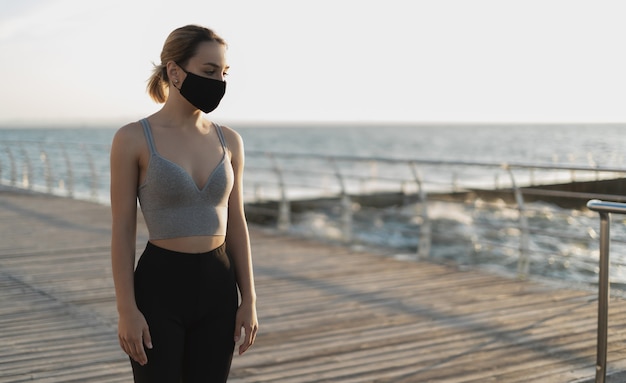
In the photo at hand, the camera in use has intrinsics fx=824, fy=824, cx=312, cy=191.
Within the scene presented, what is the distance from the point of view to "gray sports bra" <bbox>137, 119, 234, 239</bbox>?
64.9 inches

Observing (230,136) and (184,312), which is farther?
(230,136)

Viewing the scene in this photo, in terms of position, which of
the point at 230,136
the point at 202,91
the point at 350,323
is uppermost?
the point at 202,91

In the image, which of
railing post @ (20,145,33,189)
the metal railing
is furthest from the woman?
railing post @ (20,145,33,189)

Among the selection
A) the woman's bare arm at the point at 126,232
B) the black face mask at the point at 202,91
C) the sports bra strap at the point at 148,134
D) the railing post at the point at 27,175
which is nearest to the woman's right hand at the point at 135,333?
the woman's bare arm at the point at 126,232

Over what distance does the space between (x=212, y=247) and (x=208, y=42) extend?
0.42 meters

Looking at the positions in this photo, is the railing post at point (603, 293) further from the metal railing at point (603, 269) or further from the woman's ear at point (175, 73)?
the woman's ear at point (175, 73)

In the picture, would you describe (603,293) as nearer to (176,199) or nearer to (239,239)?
(239,239)

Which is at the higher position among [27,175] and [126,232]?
[126,232]

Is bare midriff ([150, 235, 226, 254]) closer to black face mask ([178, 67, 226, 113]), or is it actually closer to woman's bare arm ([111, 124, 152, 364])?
woman's bare arm ([111, 124, 152, 364])

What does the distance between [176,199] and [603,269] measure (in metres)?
1.51

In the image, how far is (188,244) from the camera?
5.51 feet

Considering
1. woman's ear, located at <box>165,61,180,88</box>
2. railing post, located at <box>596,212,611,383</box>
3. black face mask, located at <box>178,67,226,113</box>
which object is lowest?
railing post, located at <box>596,212,611,383</box>

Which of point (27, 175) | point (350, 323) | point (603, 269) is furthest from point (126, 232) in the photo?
point (27, 175)

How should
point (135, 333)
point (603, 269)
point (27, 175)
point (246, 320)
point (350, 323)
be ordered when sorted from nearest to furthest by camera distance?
1. point (135, 333)
2. point (246, 320)
3. point (603, 269)
4. point (350, 323)
5. point (27, 175)
